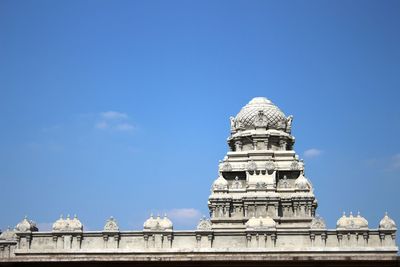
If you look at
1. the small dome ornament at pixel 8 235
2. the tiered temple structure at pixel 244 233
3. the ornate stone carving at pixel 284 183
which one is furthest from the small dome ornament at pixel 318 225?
the small dome ornament at pixel 8 235

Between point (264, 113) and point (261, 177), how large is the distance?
7391 millimetres

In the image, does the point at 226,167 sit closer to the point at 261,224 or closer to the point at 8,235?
the point at 261,224

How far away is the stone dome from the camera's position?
186 feet

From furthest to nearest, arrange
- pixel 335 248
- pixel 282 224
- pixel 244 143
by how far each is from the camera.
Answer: pixel 244 143
pixel 282 224
pixel 335 248

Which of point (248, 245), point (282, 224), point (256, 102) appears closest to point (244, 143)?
point (256, 102)

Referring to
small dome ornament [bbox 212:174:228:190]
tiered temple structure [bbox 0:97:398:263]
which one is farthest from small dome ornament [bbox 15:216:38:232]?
small dome ornament [bbox 212:174:228:190]

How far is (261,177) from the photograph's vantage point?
51.8 meters

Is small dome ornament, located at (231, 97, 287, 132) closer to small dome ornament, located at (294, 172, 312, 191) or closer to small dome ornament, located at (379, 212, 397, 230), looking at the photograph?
small dome ornament, located at (294, 172, 312, 191)

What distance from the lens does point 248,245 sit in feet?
143

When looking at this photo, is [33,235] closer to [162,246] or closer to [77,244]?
[77,244]

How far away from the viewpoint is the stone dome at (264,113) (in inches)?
2232

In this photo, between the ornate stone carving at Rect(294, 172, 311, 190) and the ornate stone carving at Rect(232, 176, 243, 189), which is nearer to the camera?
the ornate stone carving at Rect(294, 172, 311, 190)

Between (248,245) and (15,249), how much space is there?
1628 cm

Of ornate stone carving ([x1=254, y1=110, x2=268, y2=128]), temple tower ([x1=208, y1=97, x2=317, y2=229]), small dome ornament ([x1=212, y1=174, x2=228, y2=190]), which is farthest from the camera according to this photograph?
ornate stone carving ([x1=254, y1=110, x2=268, y2=128])
